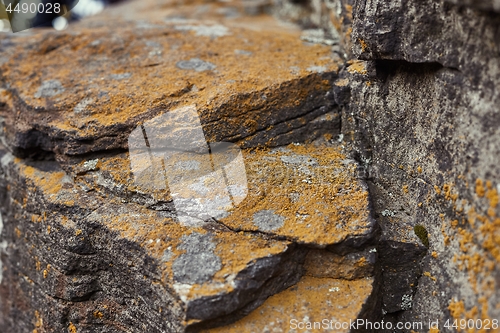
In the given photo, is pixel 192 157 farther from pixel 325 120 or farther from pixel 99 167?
pixel 325 120

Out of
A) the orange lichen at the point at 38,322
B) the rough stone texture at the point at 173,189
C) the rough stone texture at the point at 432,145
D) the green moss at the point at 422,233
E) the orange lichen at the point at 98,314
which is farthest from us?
the orange lichen at the point at 38,322

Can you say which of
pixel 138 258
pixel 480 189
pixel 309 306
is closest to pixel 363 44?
pixel 480 189

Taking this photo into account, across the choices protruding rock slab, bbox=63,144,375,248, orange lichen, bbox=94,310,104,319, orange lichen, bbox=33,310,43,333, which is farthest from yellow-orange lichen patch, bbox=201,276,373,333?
orange lichen, bbox=33,310,43,333

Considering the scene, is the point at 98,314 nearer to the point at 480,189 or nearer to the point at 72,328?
the point at 72,328

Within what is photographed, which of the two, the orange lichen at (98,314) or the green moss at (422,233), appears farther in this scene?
the orange lichen at (98,314)

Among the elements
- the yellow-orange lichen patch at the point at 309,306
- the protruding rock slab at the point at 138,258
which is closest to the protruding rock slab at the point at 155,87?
the protruding rock slab at the point at 138,258

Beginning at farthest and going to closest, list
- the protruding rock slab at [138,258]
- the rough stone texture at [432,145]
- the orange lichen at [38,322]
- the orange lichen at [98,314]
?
the orange lichen at [38,322]
the orange lichen at [98,314]
the protruding rock slab at [138,258]
the rough stone texture at [432,145]

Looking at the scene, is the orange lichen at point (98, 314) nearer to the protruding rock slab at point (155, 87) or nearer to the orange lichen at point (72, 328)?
the orange lichen at point (72, 328)
